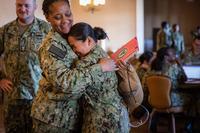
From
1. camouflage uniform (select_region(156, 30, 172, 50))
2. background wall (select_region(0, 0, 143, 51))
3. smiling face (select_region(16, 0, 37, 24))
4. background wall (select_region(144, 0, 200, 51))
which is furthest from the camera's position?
background wall (select_region(144, 0, 200, 51))

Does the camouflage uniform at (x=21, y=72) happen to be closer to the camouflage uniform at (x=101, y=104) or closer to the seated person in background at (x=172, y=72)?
the camouflage uniform at (x=101, y=104)

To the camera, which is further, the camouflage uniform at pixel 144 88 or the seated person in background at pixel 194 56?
the seated person in background at pixel 194 56

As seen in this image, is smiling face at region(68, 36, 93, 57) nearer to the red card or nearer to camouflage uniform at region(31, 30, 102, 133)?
camouflage uniform at region(31, 30, 102, 133)

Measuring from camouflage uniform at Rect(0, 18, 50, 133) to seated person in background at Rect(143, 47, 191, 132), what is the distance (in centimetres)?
194

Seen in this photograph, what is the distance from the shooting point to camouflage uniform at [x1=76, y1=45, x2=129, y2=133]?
172 cm

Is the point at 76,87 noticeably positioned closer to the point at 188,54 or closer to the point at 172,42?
the point at 188,54

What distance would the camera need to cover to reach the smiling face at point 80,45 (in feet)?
5.62

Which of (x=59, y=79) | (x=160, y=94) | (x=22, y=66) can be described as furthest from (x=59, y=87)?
(x=160, y=94)

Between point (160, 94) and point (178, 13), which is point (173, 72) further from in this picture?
point (178, 13)

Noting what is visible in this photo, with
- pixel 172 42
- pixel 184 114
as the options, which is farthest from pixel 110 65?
pixel 172 42

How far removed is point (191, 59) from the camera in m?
5.22

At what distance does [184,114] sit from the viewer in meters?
4.25

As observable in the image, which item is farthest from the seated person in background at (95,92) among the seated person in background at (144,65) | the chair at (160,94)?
the seated person in background at (144,65)

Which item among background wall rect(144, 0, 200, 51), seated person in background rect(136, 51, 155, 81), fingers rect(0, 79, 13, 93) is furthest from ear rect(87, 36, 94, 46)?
background wall rect(144, 0, 200, 51)
